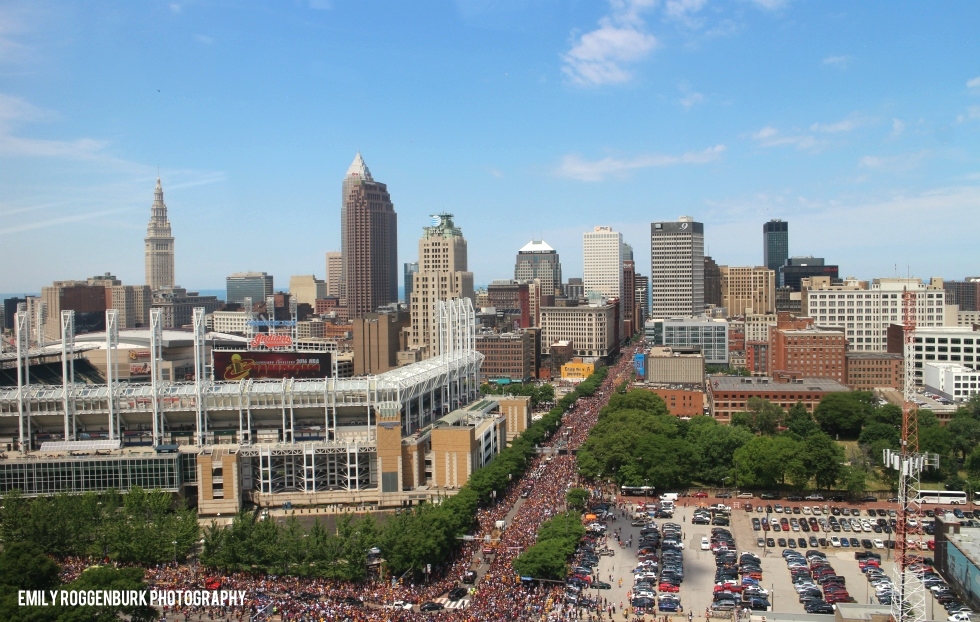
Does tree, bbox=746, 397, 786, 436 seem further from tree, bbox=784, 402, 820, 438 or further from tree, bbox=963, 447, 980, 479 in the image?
tree, bbox=963, 447, 980, 479

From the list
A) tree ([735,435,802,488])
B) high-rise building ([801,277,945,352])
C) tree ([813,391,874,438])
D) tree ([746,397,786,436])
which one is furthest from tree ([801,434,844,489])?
high-rise building ([801,277,945,352])

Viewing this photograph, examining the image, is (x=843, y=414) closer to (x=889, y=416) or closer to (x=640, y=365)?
(x=889, y=416)

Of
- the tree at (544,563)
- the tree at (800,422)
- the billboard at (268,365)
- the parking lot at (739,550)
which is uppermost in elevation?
the billboard at (268,365)

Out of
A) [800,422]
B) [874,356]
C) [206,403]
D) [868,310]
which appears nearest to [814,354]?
[874,356]

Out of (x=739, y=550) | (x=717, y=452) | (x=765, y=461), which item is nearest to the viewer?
(x=739, y=550)

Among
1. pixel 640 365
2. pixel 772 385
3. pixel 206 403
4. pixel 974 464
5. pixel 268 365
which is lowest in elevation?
pixel 974 464

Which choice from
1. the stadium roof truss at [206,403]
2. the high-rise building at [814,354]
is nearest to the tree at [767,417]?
the high-rise building at [814,354]

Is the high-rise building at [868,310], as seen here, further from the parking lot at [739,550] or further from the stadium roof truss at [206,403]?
the stadium roof truss at [206,403]
